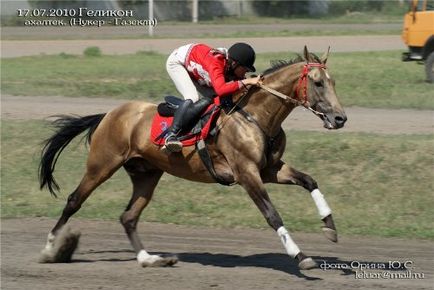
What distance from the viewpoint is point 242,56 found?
905 cm

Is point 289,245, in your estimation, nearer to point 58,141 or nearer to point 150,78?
point 58,141

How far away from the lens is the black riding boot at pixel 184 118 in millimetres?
9250

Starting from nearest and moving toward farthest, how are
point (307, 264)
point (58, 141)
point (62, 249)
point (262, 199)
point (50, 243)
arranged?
point (307, 264)
point (262, 199)
point (62, 249)
point (50, 243)
point (58, 141)

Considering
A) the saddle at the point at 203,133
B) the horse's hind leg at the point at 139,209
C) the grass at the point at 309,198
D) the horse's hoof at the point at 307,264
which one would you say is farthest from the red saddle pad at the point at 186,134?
the grass at the point at 309,198

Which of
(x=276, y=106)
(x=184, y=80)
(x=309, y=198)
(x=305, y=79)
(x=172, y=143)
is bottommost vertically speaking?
(x=309, y=198)

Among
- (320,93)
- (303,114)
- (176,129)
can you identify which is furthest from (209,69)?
(303,114)

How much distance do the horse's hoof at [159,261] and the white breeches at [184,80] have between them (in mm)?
1702

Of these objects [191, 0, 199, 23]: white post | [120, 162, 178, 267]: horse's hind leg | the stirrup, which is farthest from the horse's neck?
[191, 0, 199, 23]: white post

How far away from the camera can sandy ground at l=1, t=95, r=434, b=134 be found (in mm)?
16214

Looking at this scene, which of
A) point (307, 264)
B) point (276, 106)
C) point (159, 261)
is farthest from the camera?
point (159, 261)

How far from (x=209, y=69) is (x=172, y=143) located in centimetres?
86

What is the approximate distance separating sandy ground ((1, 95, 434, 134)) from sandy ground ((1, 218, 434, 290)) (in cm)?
519

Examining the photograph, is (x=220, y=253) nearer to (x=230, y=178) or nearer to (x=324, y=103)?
(x=230, y=178)

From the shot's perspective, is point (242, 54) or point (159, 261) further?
point (159, 261)
